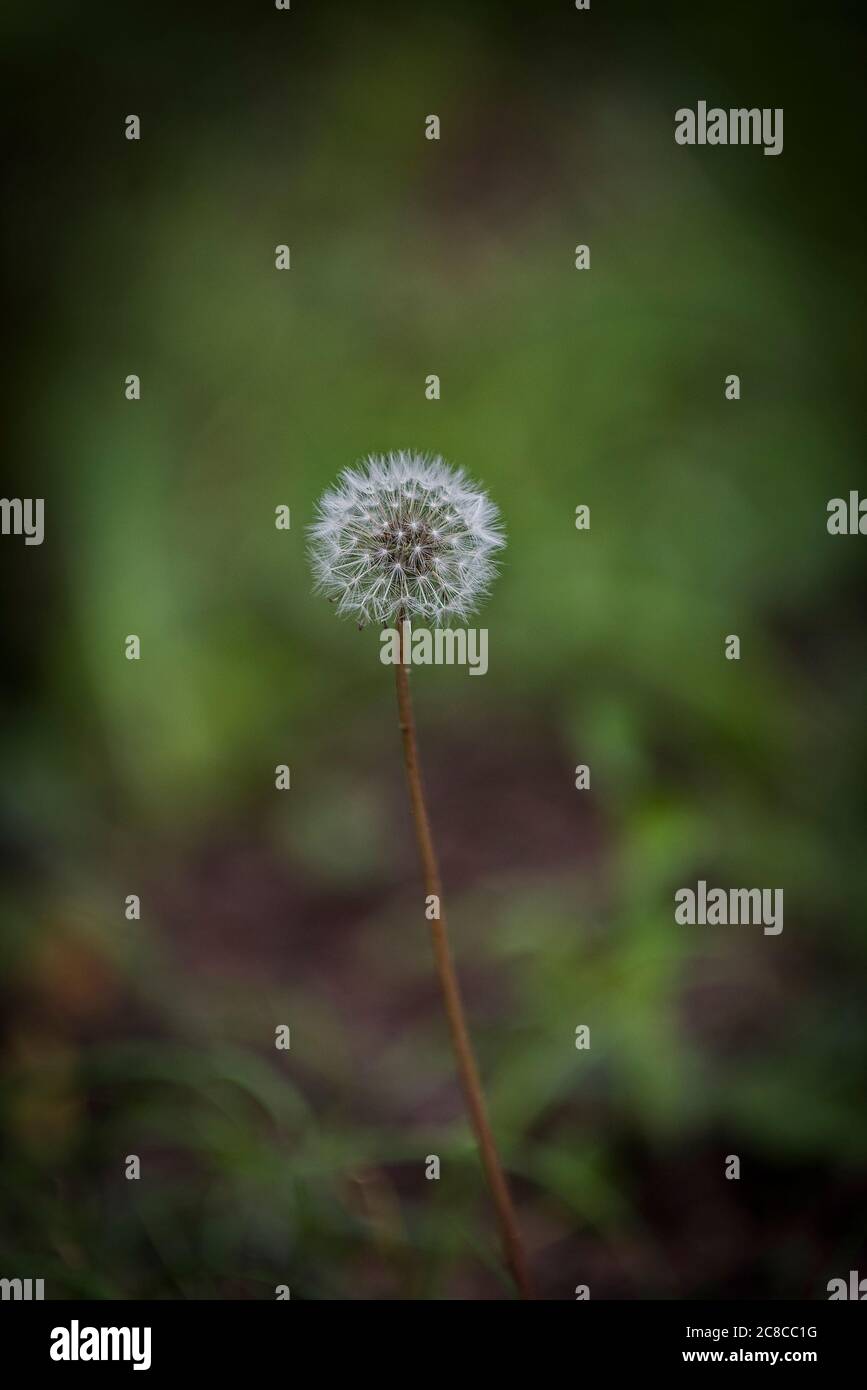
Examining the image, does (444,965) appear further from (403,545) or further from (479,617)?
(479,617)

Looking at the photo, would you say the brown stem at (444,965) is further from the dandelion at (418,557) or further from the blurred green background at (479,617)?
the blurred green background at (479,617)

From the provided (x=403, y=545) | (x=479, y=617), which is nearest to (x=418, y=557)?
(x=403, y=545)

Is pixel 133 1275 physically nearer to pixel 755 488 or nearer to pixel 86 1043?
pixel 86 1043

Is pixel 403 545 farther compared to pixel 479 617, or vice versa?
pixel 479 617

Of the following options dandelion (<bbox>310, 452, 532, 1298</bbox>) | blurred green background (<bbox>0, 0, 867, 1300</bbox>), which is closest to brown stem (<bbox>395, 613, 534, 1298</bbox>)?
dandelion (<bbox>310, 452, 532, 1298</bbox>)

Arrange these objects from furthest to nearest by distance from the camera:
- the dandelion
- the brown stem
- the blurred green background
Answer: the blurred green background < the dandelion < the brown stem

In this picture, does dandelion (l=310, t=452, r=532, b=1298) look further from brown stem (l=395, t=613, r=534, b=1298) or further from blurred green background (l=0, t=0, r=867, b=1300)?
blurred green background (l=0, t=0, r=867, b=1300)

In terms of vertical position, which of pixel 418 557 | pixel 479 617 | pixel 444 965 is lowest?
pixel 444 965
